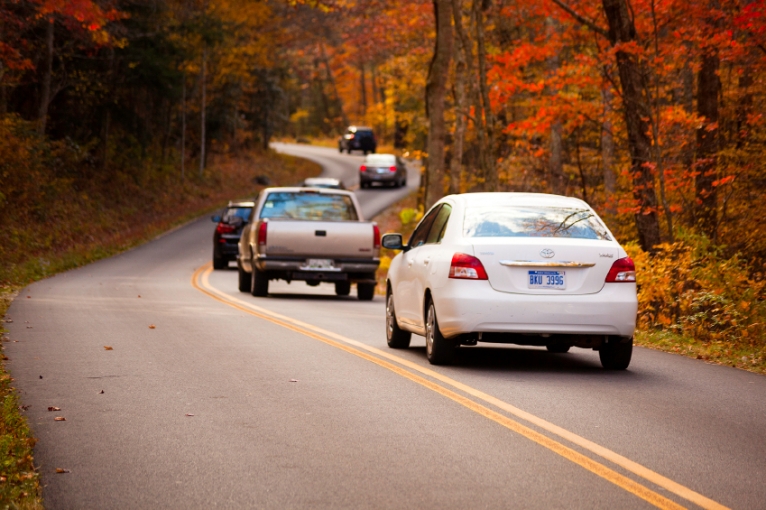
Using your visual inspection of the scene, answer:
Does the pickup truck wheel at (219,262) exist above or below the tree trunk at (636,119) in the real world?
below

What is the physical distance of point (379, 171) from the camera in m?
62.3

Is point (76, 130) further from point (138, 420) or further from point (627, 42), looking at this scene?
point (138, 420)

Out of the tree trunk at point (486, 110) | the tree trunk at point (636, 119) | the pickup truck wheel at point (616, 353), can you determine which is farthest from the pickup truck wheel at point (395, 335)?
the tree trunk at point (486, 110)

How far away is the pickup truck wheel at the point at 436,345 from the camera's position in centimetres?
1095

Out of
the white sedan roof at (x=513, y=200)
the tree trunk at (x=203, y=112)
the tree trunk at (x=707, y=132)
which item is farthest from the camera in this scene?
the tree trunk at (x=203, y=112)

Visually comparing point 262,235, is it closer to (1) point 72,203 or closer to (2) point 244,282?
(2) point 244,282

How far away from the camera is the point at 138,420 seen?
8.05 metres

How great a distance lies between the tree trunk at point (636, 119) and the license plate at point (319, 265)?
18.4ft

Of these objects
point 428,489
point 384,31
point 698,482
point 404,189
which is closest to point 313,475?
point 428,489

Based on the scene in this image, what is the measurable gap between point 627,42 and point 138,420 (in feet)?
40.0

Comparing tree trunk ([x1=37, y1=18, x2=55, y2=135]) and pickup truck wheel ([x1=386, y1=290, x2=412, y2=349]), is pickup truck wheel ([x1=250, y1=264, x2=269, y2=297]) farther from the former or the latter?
tree trunk ([x1=37, y1=18, x2=55, y2=135])

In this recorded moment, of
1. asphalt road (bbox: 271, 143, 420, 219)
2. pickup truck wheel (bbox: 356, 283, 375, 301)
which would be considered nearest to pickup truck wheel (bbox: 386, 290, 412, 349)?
pickup truck wheel (bbox: 356, 283, 375, 301)

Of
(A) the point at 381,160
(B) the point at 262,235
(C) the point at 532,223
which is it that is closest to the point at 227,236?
(B) the point at 262,235

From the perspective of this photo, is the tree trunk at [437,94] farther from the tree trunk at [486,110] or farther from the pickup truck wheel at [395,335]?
the pickup truck wheel at [395,335]
